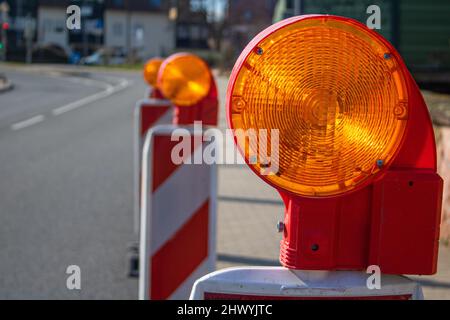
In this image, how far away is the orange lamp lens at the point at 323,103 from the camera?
146cm

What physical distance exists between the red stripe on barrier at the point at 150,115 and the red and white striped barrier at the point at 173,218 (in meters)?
2.08

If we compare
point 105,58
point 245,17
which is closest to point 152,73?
point 245,17

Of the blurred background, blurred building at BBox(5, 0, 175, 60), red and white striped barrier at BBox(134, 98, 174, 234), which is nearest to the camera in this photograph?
the blurred background

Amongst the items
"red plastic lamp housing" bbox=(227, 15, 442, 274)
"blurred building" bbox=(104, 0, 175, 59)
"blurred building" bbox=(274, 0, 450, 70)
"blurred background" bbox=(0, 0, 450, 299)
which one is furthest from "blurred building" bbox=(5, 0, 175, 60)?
"red plastic lamp housing" bbox=(227, 15, 442, 274)

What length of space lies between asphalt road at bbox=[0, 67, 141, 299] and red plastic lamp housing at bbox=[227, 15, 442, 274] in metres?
3.28

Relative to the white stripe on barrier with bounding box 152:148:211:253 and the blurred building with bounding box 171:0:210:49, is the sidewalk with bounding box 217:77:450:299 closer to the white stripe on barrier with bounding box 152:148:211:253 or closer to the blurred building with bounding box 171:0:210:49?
the white stripe on barrier with bounding box 152:148:211:253

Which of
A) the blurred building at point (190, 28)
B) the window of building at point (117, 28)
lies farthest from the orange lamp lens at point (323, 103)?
the window of building at point (117, 28)

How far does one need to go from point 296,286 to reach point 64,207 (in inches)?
243

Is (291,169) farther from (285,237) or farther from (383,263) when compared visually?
(383,263)

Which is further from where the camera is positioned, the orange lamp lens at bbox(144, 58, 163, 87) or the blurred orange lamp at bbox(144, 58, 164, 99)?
the orange lamp lens at bbox(144, 58, 163, 87)

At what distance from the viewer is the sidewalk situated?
4.93 meters

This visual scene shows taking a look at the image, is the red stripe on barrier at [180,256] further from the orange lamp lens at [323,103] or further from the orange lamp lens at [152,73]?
the orange lamp lens at [152,73]

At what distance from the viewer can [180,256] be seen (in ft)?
11.3

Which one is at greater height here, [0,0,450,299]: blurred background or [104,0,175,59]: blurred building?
[104,0,175,59]: blurred building
